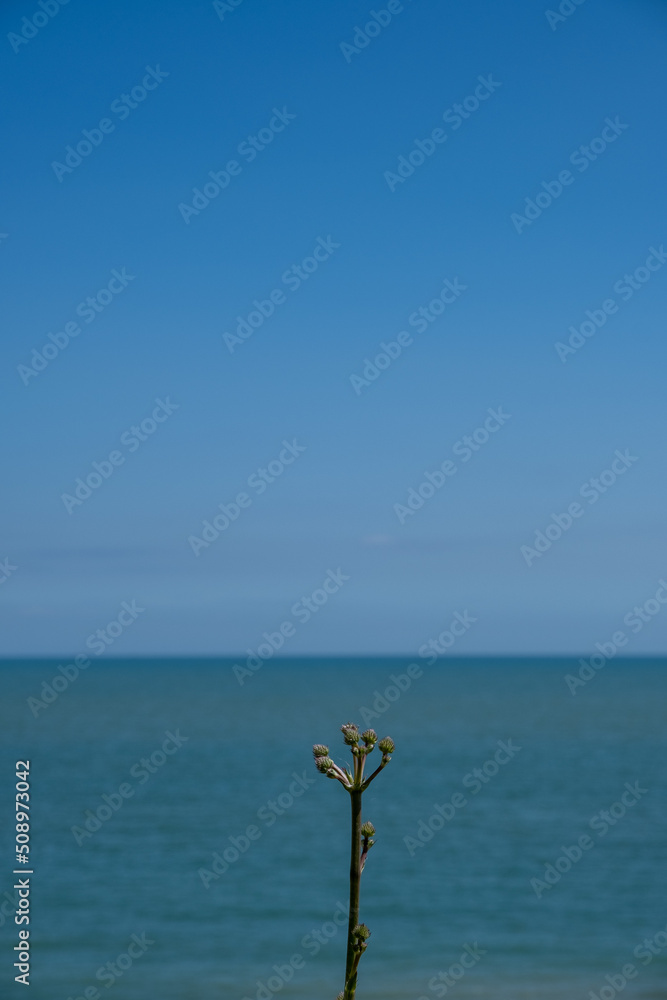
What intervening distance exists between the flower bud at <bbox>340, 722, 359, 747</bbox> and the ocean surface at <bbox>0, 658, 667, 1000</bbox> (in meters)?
14.3

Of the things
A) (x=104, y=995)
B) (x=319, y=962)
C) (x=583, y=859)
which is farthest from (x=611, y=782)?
(x=104, y=995)

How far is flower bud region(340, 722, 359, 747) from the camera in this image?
1.47 meters

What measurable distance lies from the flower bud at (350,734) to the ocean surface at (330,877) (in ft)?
46.8

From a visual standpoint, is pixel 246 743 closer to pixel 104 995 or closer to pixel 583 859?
pixel 583 859

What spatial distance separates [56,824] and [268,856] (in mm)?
6753

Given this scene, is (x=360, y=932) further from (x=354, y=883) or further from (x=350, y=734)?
(x=350, y=734)

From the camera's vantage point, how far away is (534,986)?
15.2 metres

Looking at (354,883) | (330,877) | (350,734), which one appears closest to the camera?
(354,883)

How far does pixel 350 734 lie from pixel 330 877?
20.4m

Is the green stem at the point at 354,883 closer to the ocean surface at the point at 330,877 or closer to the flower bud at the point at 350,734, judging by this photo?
the flower bud at the point at 350,734

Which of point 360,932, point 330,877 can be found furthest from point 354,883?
point 330,877

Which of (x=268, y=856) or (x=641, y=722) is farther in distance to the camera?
(x=641, y=722)

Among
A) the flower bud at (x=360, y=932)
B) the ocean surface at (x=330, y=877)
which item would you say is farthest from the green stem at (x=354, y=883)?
the ocean surface at (x=330, y=877)

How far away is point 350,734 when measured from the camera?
4.92 ft
